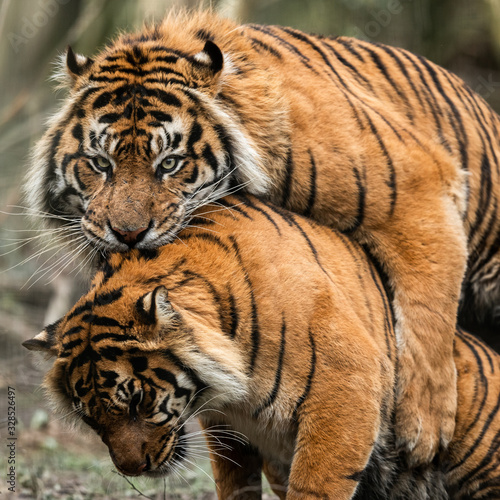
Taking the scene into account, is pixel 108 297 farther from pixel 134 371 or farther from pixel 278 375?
pixel 278 375

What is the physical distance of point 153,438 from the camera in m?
1.97

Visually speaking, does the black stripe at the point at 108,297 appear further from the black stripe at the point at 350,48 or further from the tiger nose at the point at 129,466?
the black stripe at the point at 350,48

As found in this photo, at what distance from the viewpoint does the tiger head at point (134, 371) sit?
6.30ft

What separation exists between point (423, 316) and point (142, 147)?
3.99 ft

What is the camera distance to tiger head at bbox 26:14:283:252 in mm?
2254

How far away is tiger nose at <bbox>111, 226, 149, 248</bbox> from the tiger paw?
1105 millimetres

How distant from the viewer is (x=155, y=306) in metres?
1.88

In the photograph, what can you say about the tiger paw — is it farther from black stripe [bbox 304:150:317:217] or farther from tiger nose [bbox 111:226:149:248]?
tiger nose [bbox 111:226:149:248]

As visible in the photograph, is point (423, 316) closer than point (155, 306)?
No

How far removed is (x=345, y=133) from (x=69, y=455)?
9.06ft

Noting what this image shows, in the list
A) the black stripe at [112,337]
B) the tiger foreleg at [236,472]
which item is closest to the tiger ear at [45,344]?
the black stripe at [112,337]

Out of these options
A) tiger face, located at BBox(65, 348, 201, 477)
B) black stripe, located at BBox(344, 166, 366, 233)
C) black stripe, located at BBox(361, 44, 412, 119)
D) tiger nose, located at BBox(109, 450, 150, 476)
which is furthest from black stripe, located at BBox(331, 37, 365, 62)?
tiger nose, located at BBox(109, 450, 150, 476)

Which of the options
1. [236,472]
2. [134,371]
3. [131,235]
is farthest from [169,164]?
[236,472]

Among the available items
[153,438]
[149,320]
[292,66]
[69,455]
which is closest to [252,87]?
[292,66]
